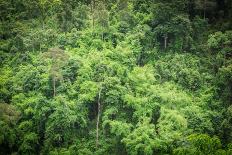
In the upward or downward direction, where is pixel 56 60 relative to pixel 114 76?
upward

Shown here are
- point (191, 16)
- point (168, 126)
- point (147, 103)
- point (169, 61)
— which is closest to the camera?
point (168, 126)

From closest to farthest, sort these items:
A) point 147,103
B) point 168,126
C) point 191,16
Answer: point 168,126 → point 147,103 → point 191,16

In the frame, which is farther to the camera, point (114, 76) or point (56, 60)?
point (114, 76)

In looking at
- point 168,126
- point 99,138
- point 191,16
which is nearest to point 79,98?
point 99,138

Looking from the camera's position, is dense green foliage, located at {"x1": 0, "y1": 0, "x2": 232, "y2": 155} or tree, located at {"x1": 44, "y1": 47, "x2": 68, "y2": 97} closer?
dense green foliage, located at {"x1": 0, "y1": 0, "x2": 232, "y2": 155}

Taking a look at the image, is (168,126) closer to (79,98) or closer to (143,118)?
(143,118)

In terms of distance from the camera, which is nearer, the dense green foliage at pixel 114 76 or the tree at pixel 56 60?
the dense green foliage at pixel 114 76

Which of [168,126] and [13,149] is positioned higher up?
[168,126]

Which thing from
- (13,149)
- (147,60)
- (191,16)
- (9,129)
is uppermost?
(191,16)
